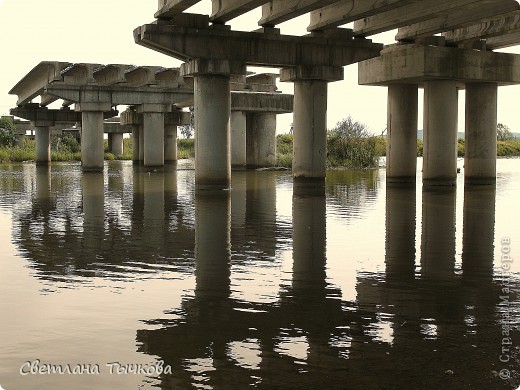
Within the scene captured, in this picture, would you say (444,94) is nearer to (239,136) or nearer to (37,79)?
(239,136)

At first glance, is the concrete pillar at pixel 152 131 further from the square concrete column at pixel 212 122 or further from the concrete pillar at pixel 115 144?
the concrete pillar at pixel 115 144

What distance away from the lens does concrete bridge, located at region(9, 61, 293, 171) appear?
4344 centimetres

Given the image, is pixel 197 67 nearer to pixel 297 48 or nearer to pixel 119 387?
pixel 297 48

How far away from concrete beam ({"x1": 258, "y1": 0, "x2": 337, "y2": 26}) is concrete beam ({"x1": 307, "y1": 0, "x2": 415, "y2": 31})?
1539mm

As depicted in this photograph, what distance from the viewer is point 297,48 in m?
28.5

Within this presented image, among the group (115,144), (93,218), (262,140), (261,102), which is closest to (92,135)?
(261,102)

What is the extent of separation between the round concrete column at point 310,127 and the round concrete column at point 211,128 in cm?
367

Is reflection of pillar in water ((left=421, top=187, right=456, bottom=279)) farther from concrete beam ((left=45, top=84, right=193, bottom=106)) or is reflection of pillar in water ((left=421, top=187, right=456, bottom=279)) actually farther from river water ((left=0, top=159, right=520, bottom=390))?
concrete beam ((left=45, top=84, right=193, bottom=106))

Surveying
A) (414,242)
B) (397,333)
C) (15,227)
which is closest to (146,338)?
(397,333)

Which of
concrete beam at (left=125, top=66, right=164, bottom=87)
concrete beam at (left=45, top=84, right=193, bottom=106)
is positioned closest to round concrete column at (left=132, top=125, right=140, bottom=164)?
concrete beam at (left=45, top=84, right=193, bottom=106)

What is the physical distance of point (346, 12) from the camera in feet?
84.6

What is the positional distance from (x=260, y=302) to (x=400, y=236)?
6684 millimetres

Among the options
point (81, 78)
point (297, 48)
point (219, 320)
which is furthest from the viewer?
point (81, 78)

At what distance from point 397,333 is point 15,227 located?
431 inches
